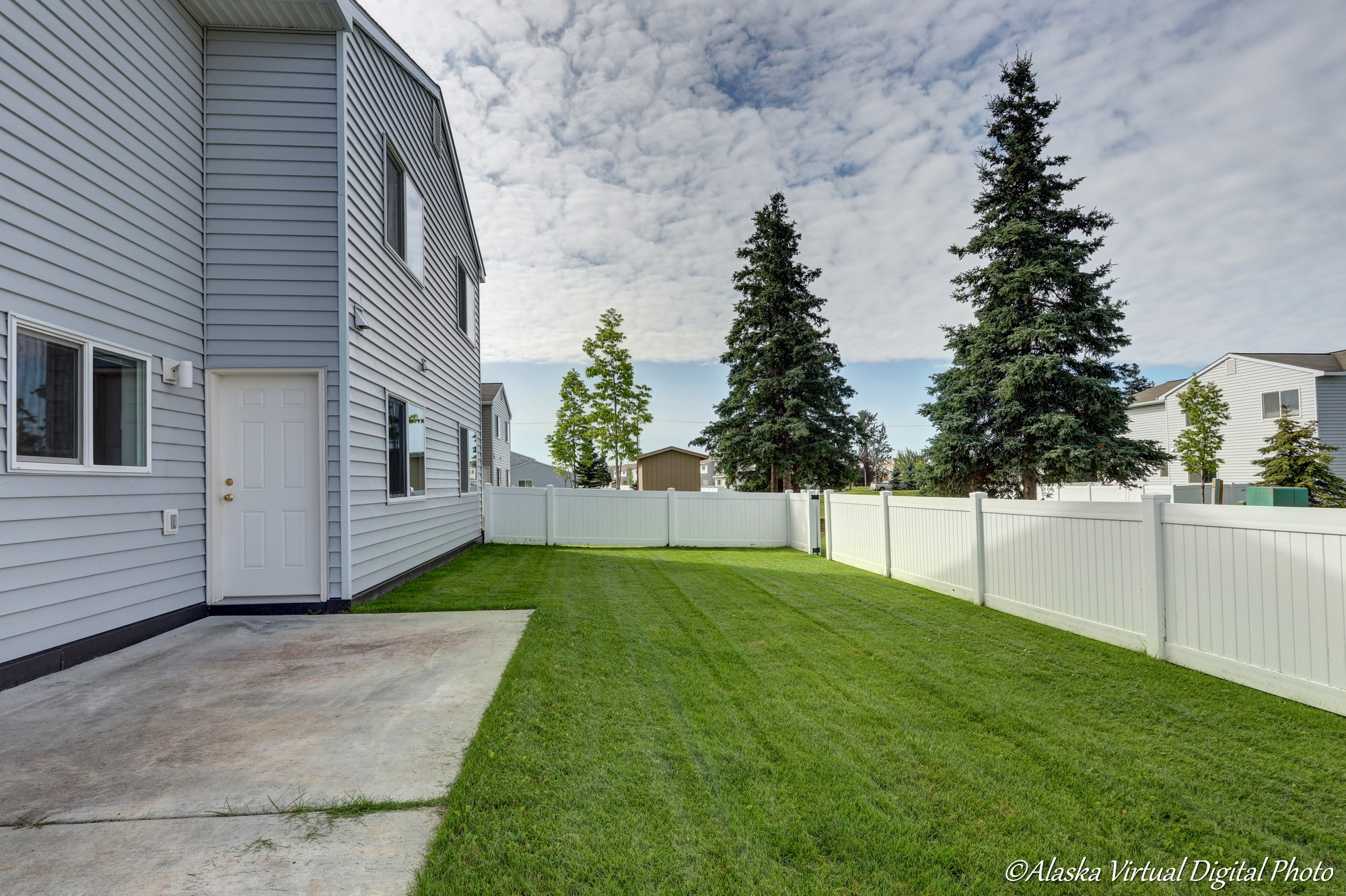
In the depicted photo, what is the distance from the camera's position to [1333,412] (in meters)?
20.8

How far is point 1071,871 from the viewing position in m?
1.91

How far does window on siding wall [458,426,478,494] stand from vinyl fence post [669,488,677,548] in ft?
13.3

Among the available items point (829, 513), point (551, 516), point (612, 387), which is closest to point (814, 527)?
point (829, 513)

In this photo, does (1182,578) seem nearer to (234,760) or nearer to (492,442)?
(234,760)

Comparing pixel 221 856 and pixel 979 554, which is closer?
pixel 221 856

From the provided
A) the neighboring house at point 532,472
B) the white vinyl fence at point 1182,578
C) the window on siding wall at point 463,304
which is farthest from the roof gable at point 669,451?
the white vinyl fence at point 1182,578

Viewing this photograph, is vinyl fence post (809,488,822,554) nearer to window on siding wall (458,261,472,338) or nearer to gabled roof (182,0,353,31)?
window on siding wall (458,261,472,338)

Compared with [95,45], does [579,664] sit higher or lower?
lower

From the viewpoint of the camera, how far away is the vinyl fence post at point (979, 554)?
6.21 meters

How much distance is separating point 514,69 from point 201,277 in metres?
5.81

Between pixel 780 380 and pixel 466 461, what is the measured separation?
9188 millimetres

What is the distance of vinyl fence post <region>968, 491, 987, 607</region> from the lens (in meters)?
6.21

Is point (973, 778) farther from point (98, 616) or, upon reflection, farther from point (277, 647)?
point (98, 616)

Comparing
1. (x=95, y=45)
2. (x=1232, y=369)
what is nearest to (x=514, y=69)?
(x=95, y=45)
